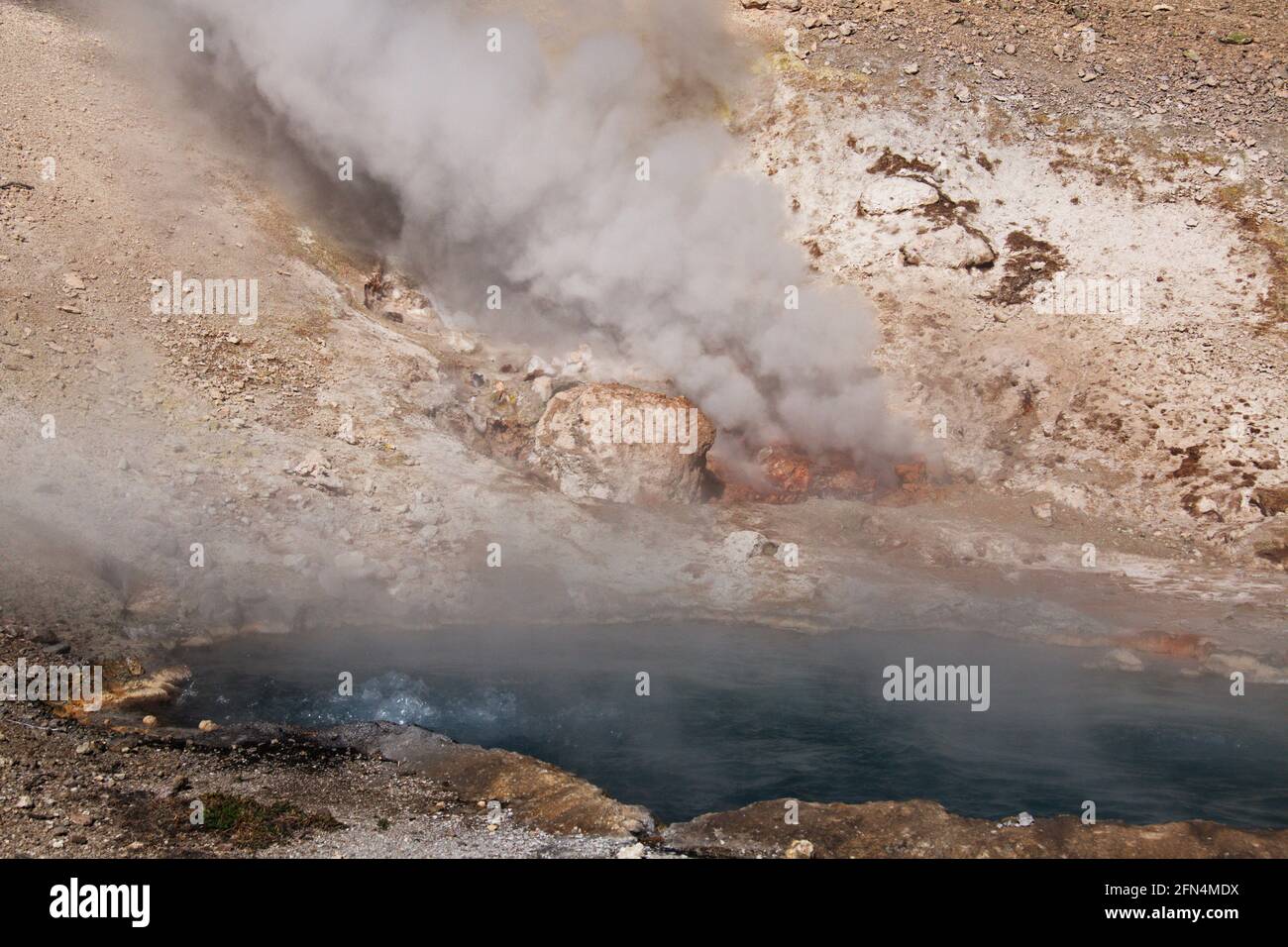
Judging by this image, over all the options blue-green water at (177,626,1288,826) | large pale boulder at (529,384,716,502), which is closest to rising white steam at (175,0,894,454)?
large pale boulder at (529,384,716,502)

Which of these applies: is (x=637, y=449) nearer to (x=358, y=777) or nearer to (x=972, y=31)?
(x=358, y=777)

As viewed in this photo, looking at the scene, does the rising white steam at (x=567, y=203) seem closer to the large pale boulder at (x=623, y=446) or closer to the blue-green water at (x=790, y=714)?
the large pale boulder at (x=623, y=446)

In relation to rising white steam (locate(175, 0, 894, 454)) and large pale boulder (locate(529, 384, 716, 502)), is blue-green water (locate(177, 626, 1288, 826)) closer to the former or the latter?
large pale boulder (locate(529, 384, 716, 502))

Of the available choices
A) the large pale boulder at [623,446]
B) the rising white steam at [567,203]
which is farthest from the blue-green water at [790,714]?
the rising white steam at [567,203]

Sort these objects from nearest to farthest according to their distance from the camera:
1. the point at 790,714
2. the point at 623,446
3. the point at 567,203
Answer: the point at 790,714 → the point at 623,446 → the point at 567,203

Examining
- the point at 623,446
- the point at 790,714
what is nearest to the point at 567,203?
the point at 623,446

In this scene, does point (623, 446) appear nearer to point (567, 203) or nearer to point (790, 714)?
point (567, 203)
